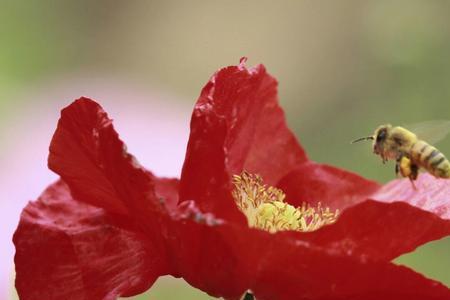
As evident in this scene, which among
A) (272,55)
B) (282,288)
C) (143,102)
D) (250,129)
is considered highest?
(272,55)

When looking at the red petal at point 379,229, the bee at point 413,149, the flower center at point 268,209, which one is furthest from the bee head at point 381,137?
the red petal at point 379,229

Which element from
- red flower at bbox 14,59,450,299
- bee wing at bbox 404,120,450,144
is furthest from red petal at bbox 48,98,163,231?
bee wing at bbox 404,120,450,144

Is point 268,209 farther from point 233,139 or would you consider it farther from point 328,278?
point 328,278

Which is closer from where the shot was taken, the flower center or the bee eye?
the flower center

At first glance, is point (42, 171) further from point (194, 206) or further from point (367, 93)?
point (194, 206)

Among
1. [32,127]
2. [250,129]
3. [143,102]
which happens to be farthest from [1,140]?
[250,129]

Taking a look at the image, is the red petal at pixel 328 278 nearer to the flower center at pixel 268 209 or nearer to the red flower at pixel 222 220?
the red flower at pixel 222 220

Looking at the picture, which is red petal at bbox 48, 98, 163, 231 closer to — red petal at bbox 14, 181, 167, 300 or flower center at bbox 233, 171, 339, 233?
red petal at bbox 14, 181, 167, 300

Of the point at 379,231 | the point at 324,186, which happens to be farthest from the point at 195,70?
the point at 379,231
